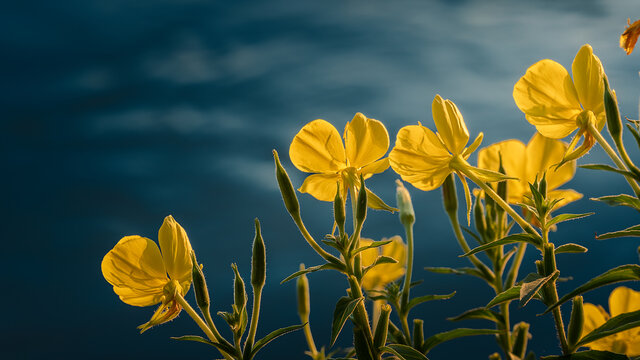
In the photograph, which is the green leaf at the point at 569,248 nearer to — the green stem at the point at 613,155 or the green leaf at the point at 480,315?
the green stem at the point at 613,155

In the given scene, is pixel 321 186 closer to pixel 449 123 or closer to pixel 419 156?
pixel 419 156

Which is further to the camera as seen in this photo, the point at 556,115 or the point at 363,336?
the point at 556,115

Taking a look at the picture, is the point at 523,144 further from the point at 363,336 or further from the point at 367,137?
the point at 363,336

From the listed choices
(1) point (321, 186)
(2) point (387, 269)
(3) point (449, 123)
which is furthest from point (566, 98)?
(2) point (387, 269)

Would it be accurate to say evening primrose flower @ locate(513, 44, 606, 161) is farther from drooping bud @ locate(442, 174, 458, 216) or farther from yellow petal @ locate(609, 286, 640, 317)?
yellow petal @ locate(609, 286, 640, 317)

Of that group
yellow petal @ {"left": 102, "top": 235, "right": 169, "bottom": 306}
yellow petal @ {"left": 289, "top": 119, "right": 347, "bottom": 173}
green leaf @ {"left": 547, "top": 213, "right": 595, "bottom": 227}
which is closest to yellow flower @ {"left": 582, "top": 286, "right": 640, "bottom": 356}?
green leaf @ {"left": 547, "top": 213, "right": 595, "bottom": 227}

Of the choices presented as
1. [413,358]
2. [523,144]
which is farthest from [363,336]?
[523,144]
